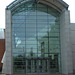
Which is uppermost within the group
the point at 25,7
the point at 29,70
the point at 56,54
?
the point at 25,7

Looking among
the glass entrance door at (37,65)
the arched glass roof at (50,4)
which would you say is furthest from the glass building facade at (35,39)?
the arched glass roof at (50,4)

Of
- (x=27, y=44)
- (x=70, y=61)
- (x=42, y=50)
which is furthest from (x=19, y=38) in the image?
(x=70, y=61)

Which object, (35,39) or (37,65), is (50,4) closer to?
(35,39)

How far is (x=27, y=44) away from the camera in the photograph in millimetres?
29016

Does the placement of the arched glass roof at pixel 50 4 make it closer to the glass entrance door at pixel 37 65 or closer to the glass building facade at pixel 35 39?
the glass building facade at pixel 35 39

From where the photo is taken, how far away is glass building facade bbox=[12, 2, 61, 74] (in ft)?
94.4

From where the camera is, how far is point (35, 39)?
1148 inches

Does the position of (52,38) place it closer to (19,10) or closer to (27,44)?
(27,44)

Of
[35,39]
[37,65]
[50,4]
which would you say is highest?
[50,4]

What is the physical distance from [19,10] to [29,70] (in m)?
8.46

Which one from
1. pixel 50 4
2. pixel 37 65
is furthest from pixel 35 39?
pixel 50 4

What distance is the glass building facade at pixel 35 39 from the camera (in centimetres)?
2877

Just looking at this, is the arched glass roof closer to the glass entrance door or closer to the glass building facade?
the glass building facade

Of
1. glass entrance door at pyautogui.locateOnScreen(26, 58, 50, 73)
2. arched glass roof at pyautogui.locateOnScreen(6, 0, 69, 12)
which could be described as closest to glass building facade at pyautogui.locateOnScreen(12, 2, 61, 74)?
glass entrance door at pyautogui.locateOnScreen(26, 58, 50, 73)
